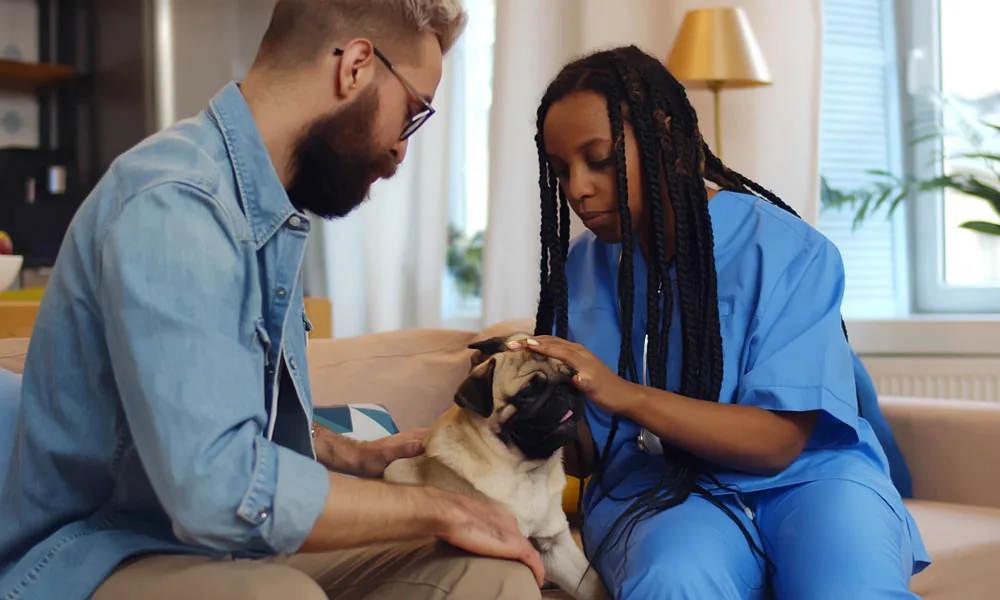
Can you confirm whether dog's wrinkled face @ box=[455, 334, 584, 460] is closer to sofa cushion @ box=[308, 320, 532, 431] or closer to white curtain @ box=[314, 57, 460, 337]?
sofa cushion @ box=[308, 320, 532, 431]

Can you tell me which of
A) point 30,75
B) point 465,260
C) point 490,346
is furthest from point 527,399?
point 30,75

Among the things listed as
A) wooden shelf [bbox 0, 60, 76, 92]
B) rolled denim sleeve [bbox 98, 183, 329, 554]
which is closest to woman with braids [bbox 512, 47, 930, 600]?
rolled denim sleeve [bbox 98, 183, 329, 554]

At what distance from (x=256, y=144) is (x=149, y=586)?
1.58ft

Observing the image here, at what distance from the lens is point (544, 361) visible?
1376 mm

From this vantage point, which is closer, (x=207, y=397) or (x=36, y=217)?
(x=207, y=397)

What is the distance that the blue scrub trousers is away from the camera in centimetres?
124

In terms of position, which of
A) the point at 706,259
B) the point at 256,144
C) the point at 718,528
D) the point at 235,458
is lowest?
the point at 718,528

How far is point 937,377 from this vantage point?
9.43 ft

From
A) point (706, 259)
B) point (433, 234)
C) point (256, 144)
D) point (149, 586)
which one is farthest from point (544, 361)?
point (433, 234)

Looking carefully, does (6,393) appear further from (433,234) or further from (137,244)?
(433,234)

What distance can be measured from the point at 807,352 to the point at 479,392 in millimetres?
492

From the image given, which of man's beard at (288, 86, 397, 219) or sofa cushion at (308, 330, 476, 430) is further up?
man's beard at (288, 86, 397, 219)

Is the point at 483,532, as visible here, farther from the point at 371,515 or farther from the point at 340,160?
the point at 340,160

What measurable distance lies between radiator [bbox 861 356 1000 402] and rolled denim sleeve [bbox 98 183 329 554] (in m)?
2.44
